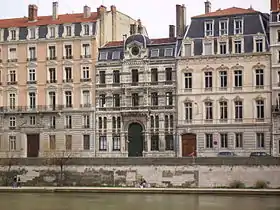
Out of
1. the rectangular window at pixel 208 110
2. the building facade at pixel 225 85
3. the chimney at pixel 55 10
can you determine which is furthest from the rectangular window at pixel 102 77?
the rectangular window at pixel 208 110

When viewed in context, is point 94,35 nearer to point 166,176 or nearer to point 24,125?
point 24,125

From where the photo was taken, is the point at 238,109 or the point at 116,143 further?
the point at 116,143

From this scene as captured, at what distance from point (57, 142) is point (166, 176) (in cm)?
1597

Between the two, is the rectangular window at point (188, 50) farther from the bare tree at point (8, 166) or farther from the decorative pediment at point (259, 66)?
the bare tree at point (8, 166)

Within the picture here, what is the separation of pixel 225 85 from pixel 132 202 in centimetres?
2041

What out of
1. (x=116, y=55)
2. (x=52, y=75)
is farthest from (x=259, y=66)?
(x=52, y=75)

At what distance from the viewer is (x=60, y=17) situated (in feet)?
254

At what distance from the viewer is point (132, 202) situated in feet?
170

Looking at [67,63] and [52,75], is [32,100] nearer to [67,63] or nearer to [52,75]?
[52,75]

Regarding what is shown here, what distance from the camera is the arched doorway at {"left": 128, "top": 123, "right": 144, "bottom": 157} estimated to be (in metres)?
71.1

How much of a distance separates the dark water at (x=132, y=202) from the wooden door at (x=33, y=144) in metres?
16.1

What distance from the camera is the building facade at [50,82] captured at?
7325cm

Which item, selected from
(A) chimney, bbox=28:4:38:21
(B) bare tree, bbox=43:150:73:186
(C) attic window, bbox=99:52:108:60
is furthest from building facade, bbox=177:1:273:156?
(A) chimney, bbox=28:4:38:21

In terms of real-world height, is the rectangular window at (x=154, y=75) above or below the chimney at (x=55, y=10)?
below
